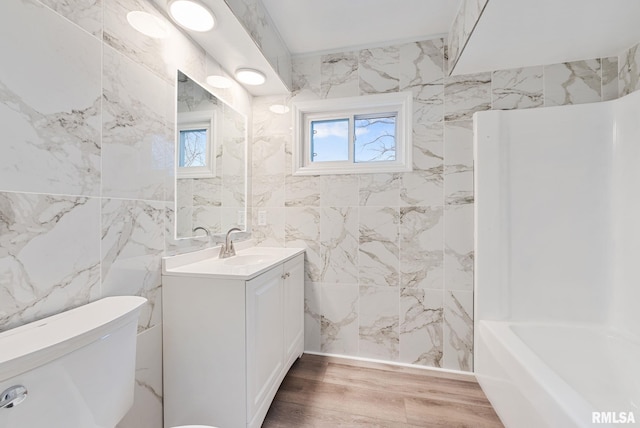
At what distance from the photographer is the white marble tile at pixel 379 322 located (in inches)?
76.6

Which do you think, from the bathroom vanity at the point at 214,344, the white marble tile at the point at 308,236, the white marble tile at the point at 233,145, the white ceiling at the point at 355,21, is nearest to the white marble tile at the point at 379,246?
the white marble tile at the point at 308,236

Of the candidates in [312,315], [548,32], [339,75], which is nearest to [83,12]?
[339,75]

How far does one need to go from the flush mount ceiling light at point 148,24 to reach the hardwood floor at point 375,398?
2.09m

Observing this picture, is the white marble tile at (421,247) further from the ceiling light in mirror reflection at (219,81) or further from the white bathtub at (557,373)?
the ceiling light in mirror reflection at (219,81)

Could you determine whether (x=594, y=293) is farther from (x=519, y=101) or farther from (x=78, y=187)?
(x=78, y=187)

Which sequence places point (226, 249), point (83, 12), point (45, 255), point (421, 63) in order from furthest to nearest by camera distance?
point (421, 63), point (226, 249), point (83, 12), point (45, 255)

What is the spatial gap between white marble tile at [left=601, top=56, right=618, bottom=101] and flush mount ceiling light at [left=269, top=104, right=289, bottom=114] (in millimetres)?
2211

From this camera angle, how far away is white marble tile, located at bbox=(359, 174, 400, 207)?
1941mm

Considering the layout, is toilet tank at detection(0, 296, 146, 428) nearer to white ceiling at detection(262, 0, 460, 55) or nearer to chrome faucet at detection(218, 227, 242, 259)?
chrome faucet at detection(218, 227, 242, 259)

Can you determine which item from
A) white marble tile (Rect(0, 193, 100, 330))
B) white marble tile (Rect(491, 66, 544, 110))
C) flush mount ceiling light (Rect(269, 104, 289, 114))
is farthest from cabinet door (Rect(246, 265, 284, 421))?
white marble tile (Rect(491, 66, 544, 110))

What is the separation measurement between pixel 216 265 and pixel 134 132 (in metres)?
0.76

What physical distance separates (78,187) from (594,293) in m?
2.77

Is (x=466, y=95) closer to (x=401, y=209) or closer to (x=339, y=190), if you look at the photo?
(x=401, y=209)

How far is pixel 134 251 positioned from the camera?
114cm
